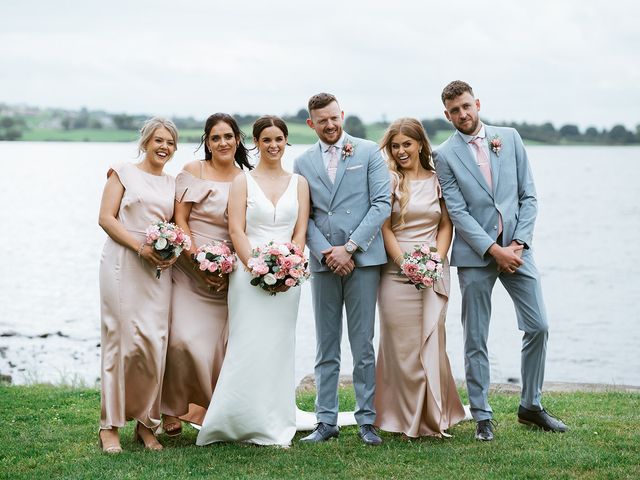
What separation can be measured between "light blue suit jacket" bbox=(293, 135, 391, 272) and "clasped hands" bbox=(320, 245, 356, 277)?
0.07 metres

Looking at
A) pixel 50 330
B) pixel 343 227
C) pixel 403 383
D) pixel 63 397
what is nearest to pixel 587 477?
pixel 403 383

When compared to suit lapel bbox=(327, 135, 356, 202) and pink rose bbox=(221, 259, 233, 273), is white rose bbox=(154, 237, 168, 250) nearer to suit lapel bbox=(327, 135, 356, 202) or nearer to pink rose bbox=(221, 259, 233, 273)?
pink rose bbox=(221, 259, 233, 273)

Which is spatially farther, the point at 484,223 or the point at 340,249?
the point at 484,223

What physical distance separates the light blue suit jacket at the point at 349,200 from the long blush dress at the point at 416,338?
0.74 feet

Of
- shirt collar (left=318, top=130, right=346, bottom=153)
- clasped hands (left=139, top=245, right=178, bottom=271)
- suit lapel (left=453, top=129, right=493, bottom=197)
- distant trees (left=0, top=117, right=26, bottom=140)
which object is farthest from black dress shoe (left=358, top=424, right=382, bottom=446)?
distant trees (left=0, top=117, right=26, bottom=140)

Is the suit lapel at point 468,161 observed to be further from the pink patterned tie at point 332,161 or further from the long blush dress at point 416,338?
the pink patterned tie at point 332,161

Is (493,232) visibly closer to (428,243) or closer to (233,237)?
(428,243)

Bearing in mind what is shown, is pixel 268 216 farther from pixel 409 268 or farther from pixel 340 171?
pixel 409 268

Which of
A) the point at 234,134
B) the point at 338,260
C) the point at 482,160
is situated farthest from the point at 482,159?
the point at 234,134

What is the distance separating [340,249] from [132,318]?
5.95 feet

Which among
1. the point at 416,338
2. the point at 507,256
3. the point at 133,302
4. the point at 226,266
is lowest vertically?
the point at 416,338

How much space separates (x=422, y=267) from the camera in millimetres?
6949

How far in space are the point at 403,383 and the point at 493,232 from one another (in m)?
1.52

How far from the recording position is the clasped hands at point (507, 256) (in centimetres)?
718
